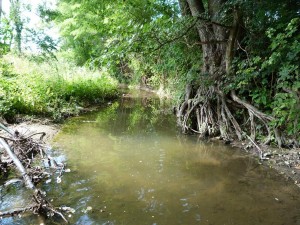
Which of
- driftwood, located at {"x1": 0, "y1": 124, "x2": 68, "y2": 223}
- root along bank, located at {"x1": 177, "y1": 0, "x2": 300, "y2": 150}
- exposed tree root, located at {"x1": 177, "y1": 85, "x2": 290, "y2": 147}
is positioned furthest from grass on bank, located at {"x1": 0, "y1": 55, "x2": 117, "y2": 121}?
root along bank, located at {"x1": 177, "y1": 0, "x2": 300, "y2": 150}

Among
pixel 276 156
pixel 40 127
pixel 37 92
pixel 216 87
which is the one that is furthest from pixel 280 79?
pixel 37 92

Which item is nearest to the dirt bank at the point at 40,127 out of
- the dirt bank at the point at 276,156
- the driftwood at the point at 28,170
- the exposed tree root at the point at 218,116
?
the dirt bank at the point at 276,156

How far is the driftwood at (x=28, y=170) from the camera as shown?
2811mm

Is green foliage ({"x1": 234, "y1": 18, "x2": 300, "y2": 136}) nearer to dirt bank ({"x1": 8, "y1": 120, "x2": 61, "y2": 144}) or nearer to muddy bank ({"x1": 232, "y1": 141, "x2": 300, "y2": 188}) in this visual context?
muddy bank ({"x1": 232, "y1": 141, "x2": 300, "y2": 188})

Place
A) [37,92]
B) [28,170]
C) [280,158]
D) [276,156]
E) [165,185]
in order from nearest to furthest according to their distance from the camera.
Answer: [28,170]
[165,185]
[280,158]
[276,156]
[37,92]

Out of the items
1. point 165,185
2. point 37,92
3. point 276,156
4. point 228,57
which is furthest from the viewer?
point 37,92

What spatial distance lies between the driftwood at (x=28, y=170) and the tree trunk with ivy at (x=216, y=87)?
12.6ft

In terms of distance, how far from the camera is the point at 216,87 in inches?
254

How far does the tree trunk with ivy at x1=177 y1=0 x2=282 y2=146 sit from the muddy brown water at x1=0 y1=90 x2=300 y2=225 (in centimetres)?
70

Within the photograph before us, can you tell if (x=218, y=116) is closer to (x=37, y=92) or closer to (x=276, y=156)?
(x=276, y=156)

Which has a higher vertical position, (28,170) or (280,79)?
(280,79)

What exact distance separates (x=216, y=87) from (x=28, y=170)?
466 cm

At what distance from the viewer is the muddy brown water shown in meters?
2.92

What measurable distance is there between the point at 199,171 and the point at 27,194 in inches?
103
